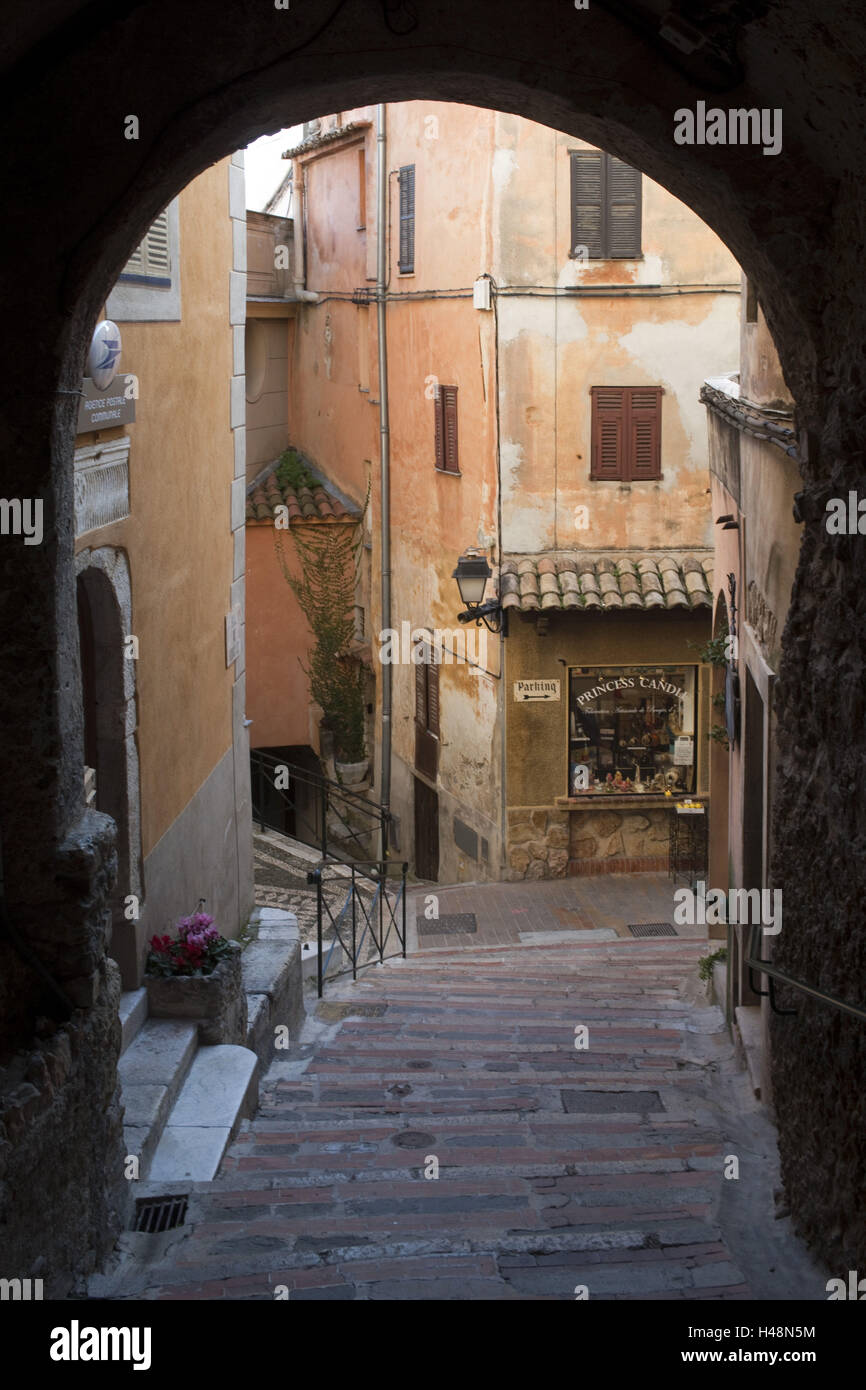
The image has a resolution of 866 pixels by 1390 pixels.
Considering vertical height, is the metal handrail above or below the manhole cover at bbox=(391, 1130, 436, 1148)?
above

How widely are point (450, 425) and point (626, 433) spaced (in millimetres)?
2432

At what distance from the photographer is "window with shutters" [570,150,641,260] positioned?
15.2 meters

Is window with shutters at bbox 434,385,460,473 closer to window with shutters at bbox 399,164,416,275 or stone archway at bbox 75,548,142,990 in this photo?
window with shutters at bbox 399,164,416,275

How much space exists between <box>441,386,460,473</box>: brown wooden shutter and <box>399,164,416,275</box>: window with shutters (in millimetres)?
2122

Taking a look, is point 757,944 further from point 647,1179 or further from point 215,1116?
point 215,1116

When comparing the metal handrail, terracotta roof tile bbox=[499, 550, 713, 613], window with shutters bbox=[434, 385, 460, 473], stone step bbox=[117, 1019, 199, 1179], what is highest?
window with shutters bbox=[434, 385, 460, 473]

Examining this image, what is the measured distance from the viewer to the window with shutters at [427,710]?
1812 centimetres

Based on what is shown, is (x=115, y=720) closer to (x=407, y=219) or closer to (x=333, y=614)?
(x=407, y=219)

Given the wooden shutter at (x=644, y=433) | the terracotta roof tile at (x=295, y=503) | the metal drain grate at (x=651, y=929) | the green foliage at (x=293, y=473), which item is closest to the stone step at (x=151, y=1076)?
the metal drain grate at (x=651, y=929)

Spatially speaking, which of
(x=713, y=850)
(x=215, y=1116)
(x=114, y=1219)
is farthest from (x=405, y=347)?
(x=114, y=1219)

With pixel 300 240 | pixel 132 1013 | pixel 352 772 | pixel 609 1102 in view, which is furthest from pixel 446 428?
pixel 609 1102

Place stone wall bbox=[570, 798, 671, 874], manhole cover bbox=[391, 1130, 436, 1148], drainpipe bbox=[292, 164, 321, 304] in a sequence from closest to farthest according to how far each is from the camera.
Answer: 1. manhole cover bbox=[391, 1130, 436, 1148]
2. stone wall bbox=[570, 798, 671, 874]
3. drainpipe bbox=[292, 164, 321, 304]

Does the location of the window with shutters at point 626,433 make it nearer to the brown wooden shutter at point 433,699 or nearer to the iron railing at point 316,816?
the brown wooden shutter at point 433,699

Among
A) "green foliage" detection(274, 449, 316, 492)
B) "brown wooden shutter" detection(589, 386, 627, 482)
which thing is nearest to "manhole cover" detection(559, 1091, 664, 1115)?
"brown wooden shutter" detection(589, 386, 627, 482)
